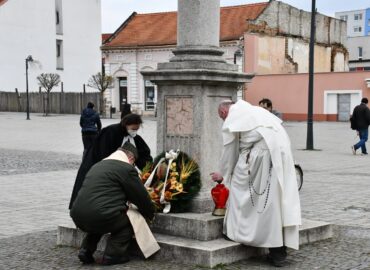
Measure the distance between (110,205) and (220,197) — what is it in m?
1.23

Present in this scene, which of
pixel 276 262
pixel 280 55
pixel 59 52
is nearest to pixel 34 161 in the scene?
pixel 276 262

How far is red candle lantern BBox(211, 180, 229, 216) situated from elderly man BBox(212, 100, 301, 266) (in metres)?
0.23

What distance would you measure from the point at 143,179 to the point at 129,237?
3.11 feet

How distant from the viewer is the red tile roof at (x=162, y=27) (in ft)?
155

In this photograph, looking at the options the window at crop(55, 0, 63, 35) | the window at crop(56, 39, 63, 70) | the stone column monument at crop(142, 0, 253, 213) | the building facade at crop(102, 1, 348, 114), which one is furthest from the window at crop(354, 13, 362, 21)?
the stone column monument at crop(142, 0, 253, 213)

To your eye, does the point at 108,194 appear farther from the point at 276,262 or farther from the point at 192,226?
the point at 276,262

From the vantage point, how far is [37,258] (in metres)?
6.75

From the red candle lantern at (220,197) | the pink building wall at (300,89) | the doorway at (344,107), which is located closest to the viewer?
the red candle lantern at (220,197)

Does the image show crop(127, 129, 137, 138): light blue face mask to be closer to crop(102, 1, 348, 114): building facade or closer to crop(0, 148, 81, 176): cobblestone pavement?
crop(0, 148, 81, 176): cobblestone pavement

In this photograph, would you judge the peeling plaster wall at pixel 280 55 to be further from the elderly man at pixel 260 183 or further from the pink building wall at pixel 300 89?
the elderly man at pixel 260 183

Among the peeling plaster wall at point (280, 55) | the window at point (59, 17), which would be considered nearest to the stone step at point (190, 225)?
Result: the peeling plaster wall at point (280, 55)

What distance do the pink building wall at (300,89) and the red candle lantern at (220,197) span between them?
38548mm

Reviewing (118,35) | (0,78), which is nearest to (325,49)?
(118,35)

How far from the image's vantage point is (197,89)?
7.17 m
